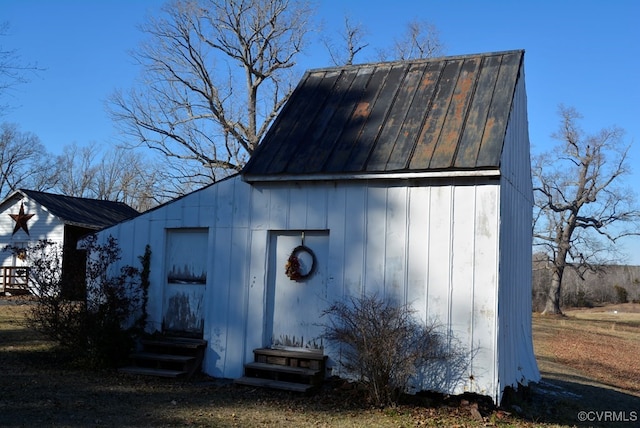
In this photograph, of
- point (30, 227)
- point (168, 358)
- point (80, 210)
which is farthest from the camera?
point (80, 210)

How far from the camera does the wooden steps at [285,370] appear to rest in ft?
28.8

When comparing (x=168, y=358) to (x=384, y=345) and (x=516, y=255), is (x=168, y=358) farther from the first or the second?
(x=516, y=255)

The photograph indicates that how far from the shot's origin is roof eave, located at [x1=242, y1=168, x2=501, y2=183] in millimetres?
8266

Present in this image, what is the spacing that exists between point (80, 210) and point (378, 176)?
22465 mm

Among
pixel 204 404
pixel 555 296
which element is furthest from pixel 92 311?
pixel 555 296

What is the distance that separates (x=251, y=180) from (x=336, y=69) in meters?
3.25

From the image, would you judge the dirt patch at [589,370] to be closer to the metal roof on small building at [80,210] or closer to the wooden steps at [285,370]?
the wooden steps at [285,370]

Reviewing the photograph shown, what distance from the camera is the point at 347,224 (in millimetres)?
9289

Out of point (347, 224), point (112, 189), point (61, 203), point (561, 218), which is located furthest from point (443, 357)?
point (112, 189)

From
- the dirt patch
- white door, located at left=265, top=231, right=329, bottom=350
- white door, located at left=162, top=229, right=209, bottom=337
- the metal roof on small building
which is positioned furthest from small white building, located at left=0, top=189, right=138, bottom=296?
the dirt patch

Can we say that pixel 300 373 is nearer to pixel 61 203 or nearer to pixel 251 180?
pixel 251 180
